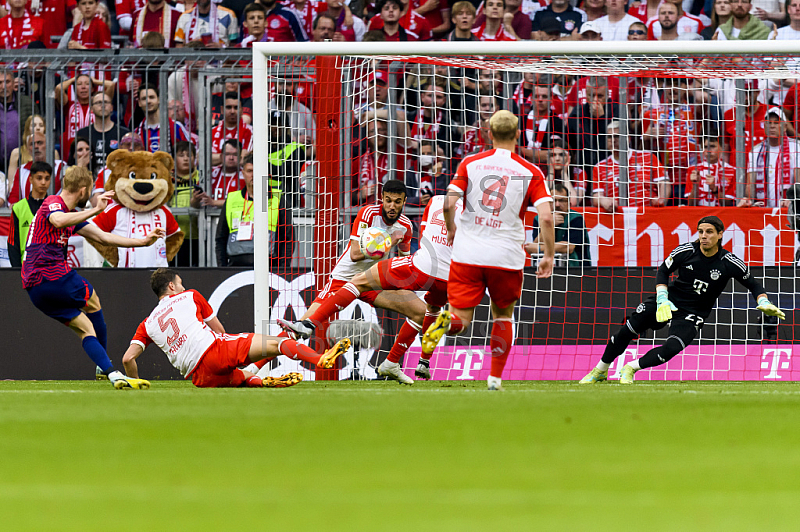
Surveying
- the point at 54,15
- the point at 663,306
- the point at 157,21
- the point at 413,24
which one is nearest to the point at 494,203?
the point at 663,306

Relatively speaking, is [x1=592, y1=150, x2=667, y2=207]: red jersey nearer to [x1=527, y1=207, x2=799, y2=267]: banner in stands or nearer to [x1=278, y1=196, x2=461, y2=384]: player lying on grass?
[x1=527, y1=207, x2=799, y2=267]: banner in stands

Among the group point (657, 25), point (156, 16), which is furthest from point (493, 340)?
point (156, 16)

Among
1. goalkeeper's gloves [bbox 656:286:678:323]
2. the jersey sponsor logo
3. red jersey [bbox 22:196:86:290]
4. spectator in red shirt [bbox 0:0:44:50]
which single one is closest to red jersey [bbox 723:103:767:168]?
the jersey sponsor logo

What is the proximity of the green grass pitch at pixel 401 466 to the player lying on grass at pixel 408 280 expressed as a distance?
301 cm

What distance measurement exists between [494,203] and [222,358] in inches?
94.5

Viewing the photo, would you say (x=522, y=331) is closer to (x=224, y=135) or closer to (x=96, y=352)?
(x=224, y=135)

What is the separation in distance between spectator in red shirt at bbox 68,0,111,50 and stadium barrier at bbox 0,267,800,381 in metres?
3.81

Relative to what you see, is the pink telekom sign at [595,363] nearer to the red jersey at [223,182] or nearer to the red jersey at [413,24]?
the red jersey at [223,182]

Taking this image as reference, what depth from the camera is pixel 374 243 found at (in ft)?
30.7

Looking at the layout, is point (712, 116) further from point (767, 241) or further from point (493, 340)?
point (493, 340)

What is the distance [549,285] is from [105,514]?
329 inches

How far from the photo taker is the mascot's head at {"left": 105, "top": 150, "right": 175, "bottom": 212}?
36.6 ft

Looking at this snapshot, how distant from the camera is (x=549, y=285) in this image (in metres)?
10.7

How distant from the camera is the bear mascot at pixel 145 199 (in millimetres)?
11156
